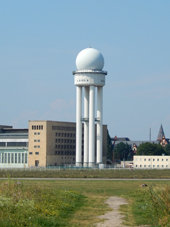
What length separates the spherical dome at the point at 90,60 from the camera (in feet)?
427

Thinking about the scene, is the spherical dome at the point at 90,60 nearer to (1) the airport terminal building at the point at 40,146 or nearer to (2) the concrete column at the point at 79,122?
(2) the concrete column at the point at 79,122

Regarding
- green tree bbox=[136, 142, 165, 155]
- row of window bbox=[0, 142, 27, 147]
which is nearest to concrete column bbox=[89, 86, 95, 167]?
row of window bbox=[0, 142, 27, 147]

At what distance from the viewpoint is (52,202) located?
30.2 m

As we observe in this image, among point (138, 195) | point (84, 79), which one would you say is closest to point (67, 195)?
point (138, 195)

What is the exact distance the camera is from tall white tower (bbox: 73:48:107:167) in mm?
128875

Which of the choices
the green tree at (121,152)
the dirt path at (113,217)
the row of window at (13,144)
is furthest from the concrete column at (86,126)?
the dirt path at (113,217)

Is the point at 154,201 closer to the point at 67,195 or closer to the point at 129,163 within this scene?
the point at 67,195

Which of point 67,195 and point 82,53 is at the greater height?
point 82,53

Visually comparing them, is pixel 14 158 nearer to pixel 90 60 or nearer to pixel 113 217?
pixel 90 60

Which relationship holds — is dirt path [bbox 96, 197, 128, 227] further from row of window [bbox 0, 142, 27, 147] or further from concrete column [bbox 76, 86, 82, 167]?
row of window [bbox 0, 142, 27, 147]

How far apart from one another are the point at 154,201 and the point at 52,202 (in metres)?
6.70

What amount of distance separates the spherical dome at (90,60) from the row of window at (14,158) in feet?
106

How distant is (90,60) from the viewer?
427 feet

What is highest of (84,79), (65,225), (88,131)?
(84,79)
